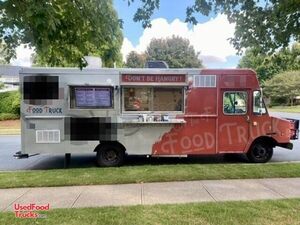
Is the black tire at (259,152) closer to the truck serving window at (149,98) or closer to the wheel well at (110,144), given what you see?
the truck serving window at (149,98)

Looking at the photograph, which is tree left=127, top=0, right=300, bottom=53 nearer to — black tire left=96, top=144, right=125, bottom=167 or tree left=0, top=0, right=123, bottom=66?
tree left=0, top=0, right=123, bottom=66

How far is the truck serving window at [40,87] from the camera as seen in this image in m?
10.2

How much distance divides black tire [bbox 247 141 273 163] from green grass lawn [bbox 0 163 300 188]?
4.03 feet

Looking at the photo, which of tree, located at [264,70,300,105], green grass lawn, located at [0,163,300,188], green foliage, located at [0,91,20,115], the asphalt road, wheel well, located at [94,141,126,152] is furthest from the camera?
tree, located at [264,70,300,105]

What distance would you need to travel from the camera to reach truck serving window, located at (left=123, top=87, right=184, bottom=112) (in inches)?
408

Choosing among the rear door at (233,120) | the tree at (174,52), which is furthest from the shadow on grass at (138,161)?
the tree at (174,52)

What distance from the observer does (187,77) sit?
34.3ft

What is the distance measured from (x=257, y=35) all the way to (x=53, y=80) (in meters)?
5.97

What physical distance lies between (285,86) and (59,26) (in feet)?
213

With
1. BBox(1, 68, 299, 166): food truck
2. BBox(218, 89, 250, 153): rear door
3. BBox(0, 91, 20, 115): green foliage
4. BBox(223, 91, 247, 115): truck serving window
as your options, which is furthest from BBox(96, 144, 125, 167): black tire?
BBox(0, 91, 20, 115): green foliage

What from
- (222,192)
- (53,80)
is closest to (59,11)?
(222,192)

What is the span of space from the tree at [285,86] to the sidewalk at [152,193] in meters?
60.5

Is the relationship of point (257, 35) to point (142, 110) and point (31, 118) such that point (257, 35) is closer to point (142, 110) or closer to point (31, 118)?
point (142, 110)

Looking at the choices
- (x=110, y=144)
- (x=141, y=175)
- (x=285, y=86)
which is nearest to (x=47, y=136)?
(x=110, y=144)
